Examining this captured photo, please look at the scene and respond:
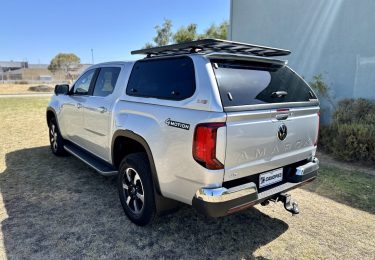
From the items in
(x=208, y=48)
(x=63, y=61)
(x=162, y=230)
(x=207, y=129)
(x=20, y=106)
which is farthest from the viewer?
(x=63, y=61)

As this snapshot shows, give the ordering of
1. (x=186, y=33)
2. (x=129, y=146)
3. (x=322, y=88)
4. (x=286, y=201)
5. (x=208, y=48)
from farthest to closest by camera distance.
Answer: (x=186, y=33)
(x=322, y=88)
(x=129, y=146)
(x=208, y=48)
(x=286, y=201)

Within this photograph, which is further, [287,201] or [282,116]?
[287,201]

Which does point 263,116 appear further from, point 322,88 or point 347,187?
point 322,88

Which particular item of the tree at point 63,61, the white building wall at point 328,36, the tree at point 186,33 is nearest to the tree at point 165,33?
the tree at point 186,33

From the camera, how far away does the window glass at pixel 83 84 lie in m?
4.84

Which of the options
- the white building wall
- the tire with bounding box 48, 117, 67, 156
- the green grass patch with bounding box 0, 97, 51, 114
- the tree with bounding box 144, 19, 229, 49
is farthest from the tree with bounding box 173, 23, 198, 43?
the tire with bounding box 48, 117, 67, 156

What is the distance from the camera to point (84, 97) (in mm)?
4754

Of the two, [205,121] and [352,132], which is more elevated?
[205,121]

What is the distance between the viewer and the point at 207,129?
253 centimetres

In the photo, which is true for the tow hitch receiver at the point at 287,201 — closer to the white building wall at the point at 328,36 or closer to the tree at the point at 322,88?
the white building wall at the point at 328,36

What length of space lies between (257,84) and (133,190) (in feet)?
6.11

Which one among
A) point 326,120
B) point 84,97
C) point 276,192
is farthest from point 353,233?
point 326,120

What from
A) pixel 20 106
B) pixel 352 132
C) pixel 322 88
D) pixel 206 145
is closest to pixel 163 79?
pixel 206 145

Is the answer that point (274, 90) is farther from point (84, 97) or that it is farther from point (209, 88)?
point (84, 97)
